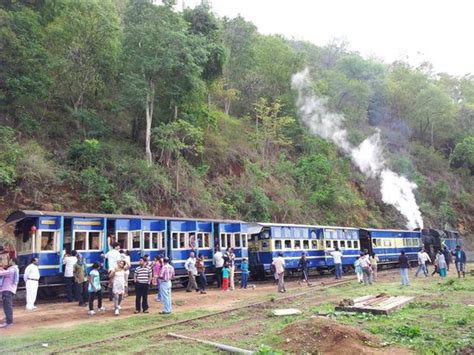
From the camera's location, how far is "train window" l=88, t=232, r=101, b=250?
696 inches

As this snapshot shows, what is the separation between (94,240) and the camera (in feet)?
58.6

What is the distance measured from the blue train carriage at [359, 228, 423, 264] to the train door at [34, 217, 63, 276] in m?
20.8

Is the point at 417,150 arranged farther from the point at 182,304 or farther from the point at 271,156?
the point at 182,304

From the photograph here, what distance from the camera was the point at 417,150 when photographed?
62.5m

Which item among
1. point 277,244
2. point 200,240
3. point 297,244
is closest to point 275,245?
point 277,244

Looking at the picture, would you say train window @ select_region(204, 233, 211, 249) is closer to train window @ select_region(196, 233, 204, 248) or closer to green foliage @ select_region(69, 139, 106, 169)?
train window @ select_region(196, 233, 204, 248)

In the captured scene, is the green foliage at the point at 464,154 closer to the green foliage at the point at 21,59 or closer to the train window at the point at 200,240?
the train window at the point at 200,240

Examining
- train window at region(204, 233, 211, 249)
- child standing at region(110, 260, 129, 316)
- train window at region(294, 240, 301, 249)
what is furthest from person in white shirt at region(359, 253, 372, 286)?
child standing at region(110, 260, 129, 316)

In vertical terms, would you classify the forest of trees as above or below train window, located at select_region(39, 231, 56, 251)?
above

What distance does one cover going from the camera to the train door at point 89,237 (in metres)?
17.2

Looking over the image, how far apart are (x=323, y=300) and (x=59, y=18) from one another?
22.9 m

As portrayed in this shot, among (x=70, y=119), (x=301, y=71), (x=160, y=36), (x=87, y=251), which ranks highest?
(x=301, y=71)

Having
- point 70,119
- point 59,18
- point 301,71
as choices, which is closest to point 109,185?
point 70,119

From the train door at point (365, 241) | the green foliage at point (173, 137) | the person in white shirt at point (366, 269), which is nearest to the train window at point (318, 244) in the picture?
the train door at point (365, 241)
